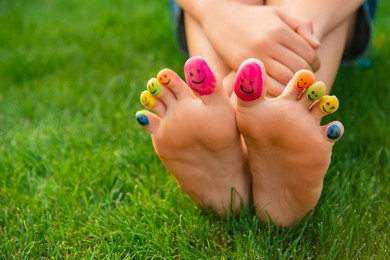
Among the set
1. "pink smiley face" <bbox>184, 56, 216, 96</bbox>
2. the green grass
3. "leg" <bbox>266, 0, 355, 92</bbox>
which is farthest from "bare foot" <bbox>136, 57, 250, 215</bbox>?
"leg" <bbox>266, 0, 355, 92</bbox>

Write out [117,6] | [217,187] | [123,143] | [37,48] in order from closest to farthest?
[217,187] → [123,143] → [37,48] → [117,6]

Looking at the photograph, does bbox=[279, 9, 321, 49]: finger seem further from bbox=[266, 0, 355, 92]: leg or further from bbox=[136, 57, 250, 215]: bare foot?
bbox=[136, 57, 250, 215]: bare foot

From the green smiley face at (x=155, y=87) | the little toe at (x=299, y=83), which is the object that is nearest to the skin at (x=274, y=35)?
the little toe at (x=299, y=83)

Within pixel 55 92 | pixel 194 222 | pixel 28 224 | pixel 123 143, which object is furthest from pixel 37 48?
pixel 194 222

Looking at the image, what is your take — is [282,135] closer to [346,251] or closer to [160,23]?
[346,251]

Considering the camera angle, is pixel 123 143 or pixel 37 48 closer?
pixel 123 143

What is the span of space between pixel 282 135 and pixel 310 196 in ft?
0.53

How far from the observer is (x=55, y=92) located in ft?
6.01

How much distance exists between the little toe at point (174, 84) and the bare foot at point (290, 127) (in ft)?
0.34

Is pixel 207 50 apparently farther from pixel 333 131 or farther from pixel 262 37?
pixel 333 131

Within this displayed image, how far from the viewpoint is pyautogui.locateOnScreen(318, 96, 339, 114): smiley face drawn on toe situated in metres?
0.95

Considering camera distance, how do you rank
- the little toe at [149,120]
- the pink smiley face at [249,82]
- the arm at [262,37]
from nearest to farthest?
the pink smiley face at [249,82] → the little toe at [149,120] → the arm at [262,37]

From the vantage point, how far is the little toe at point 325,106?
95 centimetres

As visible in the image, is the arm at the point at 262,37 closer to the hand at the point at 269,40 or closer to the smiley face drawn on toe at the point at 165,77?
the hand at the point at 269,40
